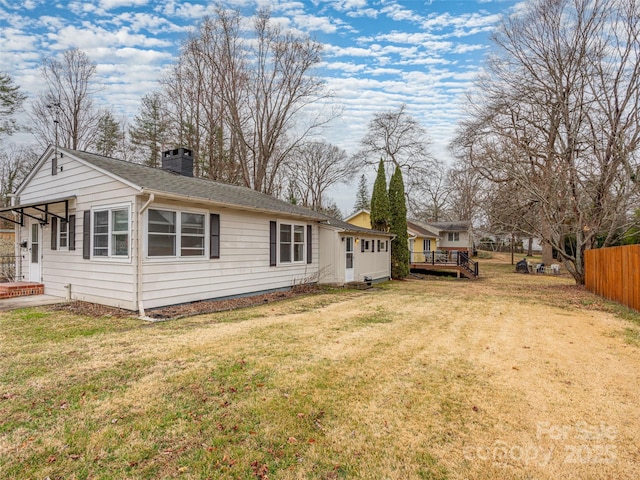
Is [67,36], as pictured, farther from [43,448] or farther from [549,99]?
[549,99]

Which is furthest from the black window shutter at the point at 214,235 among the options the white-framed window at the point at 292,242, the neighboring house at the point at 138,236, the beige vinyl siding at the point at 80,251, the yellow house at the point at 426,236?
the yellow house at the point at 426,236

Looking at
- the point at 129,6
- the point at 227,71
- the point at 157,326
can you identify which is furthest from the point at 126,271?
the point at 227,71

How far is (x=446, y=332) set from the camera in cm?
632

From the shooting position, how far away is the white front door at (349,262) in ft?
45.5

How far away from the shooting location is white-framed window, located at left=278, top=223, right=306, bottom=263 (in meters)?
11.4

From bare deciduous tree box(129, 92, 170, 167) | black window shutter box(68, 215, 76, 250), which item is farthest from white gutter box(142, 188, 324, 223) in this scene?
bare deciduous tree box(129, 92, 170, 167)

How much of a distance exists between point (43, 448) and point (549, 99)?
18.5 metres

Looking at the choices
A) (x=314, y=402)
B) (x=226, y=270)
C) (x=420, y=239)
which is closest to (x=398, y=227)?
(x=226, y=270)

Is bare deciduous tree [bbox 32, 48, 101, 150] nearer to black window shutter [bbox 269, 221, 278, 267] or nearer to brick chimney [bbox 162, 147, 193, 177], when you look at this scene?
brick chimney [bbox 162, 147, 193, 177]

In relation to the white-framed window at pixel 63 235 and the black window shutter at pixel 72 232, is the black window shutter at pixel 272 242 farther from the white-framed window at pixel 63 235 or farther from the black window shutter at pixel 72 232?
the white-framed window at pixel 63 235

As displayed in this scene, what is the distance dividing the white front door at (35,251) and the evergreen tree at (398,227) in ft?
47.1

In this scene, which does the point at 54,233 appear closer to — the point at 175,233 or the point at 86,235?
the point at 86,235

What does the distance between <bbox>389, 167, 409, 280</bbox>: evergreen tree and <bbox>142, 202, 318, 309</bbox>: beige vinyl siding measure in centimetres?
749

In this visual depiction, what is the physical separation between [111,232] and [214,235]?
7.40 feet
